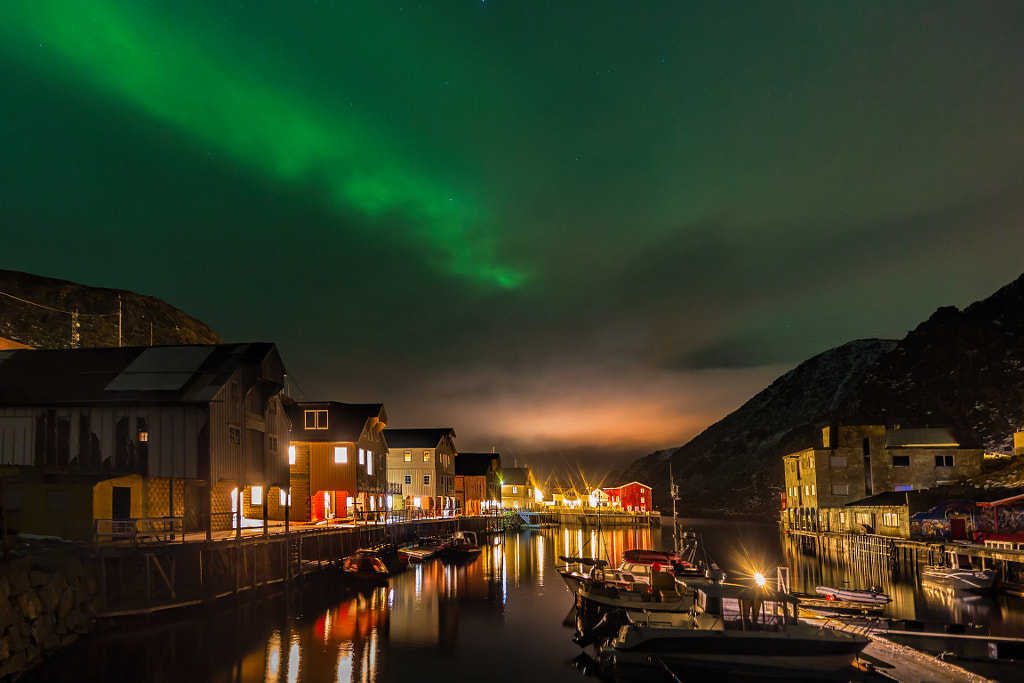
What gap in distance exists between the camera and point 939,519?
66.1 metres

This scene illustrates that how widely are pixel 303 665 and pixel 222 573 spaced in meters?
14.5

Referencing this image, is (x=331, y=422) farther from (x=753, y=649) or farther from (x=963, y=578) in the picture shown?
(x=963, y=578)

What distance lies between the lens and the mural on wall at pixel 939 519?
213 feet

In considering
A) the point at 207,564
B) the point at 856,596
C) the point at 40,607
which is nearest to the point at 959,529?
the point at 856,596

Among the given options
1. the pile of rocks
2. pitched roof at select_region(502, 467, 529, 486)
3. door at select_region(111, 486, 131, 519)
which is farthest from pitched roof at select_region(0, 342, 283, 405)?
pitched roof at select_region(502, 467, 529, 486)

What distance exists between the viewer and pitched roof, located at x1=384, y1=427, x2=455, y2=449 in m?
94.0

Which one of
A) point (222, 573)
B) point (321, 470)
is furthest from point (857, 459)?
point (222, 573)

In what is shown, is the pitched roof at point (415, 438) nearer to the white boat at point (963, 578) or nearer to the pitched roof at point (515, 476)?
the white boat at point (963, 578)

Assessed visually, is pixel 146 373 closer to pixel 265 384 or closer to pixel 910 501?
pixel 265 384

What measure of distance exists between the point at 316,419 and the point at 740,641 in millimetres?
46036

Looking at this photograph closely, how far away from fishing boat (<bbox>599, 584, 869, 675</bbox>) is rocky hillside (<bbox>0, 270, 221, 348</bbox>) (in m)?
106

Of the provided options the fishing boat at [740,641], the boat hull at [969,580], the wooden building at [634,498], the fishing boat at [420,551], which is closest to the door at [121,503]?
the fishing boat at [740,641]

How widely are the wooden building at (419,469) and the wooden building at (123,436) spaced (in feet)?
155

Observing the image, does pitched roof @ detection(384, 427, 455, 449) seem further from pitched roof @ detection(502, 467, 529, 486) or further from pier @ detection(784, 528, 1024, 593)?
pitched roof @ detection(502, 467, 529, 486)
